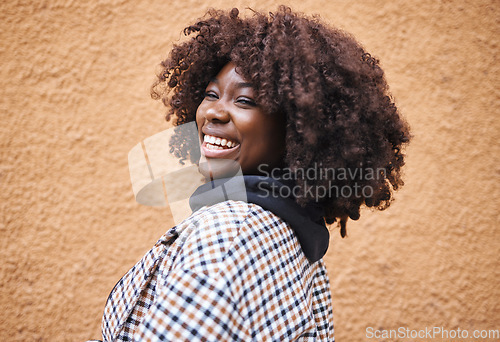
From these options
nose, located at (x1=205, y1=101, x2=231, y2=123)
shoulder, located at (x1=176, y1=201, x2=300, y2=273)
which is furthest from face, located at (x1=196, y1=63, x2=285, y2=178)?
shoulder, located at (x1=176, y1=201, x2=300, y2=273)

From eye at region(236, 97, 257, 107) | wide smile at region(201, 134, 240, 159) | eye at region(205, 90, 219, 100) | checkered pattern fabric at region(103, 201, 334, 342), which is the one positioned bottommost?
checkered pattern fabric at region(103, 201, 334, 342)

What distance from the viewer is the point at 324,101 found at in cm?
75

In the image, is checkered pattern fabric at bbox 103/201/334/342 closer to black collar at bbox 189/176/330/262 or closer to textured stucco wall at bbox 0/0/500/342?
black collar at bbox 189/176/330/262

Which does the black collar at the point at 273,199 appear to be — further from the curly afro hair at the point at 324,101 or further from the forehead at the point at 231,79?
the forehead at the point at 231,79

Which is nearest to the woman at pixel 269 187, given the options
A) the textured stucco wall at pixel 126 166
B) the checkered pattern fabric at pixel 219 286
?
the checkered pattern fabric at pixel 219 286

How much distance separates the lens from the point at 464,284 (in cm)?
125

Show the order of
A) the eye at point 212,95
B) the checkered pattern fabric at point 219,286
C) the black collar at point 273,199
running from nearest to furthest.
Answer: the checkered pattern fabric at point 219,286, the black collar at point 273,199, the eye at point 212,95

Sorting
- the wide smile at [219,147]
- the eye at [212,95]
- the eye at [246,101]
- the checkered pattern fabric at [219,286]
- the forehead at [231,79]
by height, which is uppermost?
the forehead at [231,79]

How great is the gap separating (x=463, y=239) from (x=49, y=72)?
59.7 inches

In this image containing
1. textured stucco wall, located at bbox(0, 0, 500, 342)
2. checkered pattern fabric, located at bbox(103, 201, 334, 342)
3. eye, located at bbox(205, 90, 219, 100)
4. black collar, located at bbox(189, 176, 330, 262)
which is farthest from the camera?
textured stucco wall, located at bbox(0, 0, 500, 342)

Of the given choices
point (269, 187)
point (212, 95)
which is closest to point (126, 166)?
point (212, 95)

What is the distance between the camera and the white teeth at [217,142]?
759 millimetres

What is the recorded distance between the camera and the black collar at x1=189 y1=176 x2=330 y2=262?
26.9 inches

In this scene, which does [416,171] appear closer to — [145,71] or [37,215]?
[145,71]
